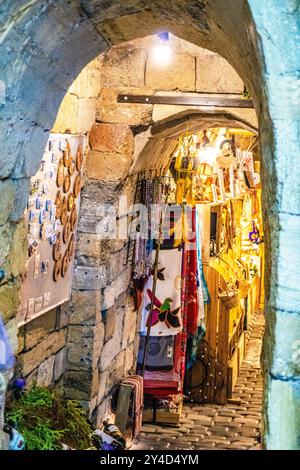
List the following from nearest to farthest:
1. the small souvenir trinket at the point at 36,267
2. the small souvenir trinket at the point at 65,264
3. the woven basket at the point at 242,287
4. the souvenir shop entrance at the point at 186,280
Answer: the small souvenir trinket at the point at 36,267
the small souvenir trinket at the point at 65,264
the souvenir shop entrance at the point at 186,280
the woven basket at the point at 242,287

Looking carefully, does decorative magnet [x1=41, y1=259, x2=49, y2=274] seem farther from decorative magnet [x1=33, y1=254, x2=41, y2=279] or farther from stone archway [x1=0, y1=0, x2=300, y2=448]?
stone archway [x1=0, y1=0, x2=300, y2=448]

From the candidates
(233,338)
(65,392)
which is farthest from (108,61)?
(233,338)

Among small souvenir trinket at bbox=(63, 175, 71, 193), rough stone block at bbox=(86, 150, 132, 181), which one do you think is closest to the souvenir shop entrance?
rough stone block at bbox=(86, 150, 132, 181)

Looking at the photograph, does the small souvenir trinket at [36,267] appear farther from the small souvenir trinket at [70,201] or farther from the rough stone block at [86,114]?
the rough stone block at [86,114]

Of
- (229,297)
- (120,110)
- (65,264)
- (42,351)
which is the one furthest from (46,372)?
(229,297)

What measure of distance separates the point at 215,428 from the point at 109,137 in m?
4.01

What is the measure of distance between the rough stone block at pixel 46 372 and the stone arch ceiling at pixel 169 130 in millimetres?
2154

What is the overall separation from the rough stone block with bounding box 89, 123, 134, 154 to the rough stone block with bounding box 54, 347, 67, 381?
1.99 m

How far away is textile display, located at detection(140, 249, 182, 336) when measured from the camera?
867 cm

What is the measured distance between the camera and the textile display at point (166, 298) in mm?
8672

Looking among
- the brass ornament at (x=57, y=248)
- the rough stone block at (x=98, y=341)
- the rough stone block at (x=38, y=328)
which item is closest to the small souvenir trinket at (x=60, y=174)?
the brass ornament at (x=57, y=248)

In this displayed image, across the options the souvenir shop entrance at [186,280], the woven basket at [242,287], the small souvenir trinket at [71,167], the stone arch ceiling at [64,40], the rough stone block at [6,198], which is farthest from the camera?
the woven basket at [242,287]

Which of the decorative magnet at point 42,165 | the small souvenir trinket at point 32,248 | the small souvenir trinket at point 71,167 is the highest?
the small souvenir trinket at point 71,167

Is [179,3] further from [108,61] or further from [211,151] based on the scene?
[211,151]
